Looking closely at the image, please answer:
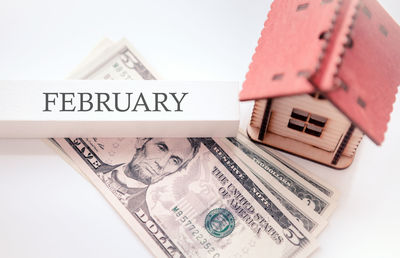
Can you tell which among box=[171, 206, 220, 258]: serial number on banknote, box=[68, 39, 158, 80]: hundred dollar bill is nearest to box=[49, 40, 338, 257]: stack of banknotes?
box=[171, 206, 220, 258]: serial number on banknote

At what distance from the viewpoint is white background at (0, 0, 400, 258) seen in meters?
0.75

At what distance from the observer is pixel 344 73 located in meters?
0.59

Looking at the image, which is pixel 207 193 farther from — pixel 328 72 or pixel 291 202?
pixel 328 72

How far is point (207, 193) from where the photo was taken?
0.79m

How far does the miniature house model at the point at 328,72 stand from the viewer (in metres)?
0.58

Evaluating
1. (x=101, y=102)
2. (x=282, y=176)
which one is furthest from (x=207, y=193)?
(x=101, y=102)

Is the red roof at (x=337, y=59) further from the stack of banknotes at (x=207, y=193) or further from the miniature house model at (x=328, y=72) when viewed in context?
the stack of banknotes at (x=207, y=193)

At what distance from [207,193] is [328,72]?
33 cm

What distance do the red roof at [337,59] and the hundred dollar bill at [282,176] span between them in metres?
0.17

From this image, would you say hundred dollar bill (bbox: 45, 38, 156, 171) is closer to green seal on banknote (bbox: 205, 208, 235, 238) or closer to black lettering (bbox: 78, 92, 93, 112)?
black lettering (bbox: 78, 92, 93, 112)

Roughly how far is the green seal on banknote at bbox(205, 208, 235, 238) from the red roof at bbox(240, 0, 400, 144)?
228mm

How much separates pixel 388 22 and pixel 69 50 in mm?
605

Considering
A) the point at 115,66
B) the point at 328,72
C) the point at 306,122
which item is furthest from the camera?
the point at 115,66

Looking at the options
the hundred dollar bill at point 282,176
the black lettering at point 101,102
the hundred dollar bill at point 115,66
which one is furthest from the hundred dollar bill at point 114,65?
the hundred dollar bill at point 282,176
